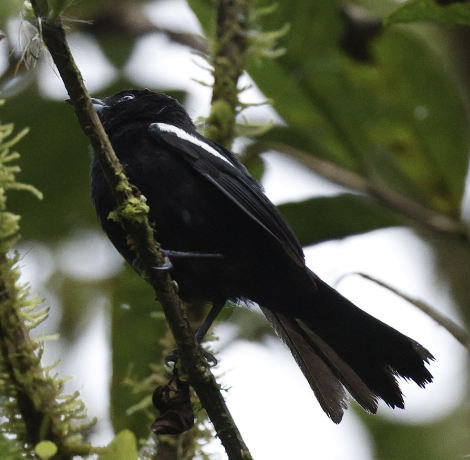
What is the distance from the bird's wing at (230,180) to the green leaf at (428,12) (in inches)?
36.8

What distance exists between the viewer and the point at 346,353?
3178 millimetres

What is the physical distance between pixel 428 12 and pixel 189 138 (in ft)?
3.85

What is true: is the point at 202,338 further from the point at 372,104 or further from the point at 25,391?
the point at 372,104

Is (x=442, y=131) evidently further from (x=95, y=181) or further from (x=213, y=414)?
(x=213, y=414)

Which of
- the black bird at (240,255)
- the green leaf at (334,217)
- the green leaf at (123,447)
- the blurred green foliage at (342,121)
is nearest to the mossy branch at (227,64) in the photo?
the blurred green foliage at (342,121)

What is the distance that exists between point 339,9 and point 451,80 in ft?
2.71

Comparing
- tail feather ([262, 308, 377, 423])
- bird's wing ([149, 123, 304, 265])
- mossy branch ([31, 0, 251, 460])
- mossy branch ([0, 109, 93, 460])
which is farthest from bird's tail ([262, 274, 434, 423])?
mossy branch ([0, 109, 93, 460])

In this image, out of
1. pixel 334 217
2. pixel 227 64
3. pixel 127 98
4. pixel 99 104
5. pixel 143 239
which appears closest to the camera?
pixel 143 239

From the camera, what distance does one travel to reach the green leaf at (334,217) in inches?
148

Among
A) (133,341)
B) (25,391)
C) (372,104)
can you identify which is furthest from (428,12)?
(133,341)

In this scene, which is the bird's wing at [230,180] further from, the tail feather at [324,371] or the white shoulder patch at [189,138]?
the tail feather at [324,371]

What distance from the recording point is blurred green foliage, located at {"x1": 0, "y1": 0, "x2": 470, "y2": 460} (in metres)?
3.88

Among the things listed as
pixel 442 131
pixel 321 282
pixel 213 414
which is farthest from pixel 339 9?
pixel 213 414

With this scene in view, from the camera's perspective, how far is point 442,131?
4184mm
